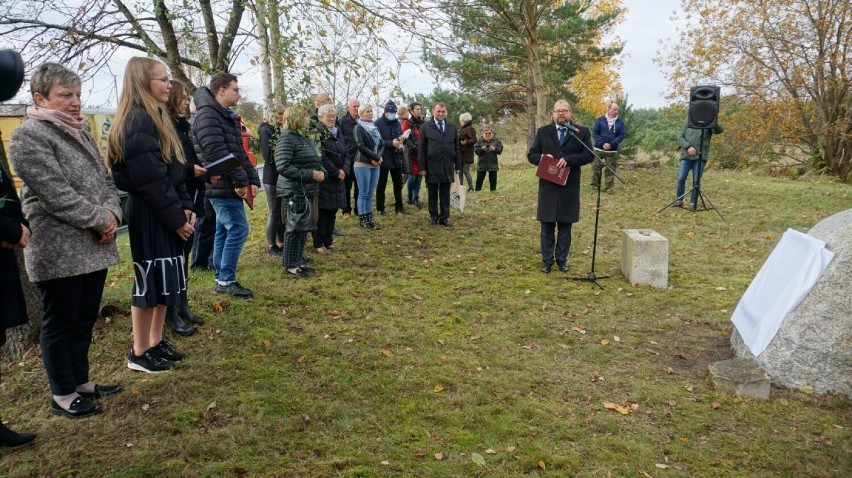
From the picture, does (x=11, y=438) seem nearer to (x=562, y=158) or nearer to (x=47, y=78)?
(x=47, y=78)

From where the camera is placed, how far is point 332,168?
7176 mm

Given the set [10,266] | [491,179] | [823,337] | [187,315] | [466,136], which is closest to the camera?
[10,266]

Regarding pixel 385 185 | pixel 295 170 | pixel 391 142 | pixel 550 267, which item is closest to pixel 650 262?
pixel 550 267

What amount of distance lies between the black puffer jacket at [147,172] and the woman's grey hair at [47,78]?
19.1 inches

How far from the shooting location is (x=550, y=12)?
19.3m

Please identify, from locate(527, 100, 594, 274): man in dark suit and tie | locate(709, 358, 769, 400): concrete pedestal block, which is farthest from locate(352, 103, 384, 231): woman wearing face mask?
locate(709, 358, 769, 400): concrete pedestal block

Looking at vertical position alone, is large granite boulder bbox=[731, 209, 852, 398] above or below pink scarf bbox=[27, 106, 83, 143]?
below

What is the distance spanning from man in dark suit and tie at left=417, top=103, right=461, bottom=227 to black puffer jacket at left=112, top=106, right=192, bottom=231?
5.66 m

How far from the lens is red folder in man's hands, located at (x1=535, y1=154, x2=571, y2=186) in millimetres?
6695

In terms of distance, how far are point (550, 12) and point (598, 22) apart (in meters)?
1.76

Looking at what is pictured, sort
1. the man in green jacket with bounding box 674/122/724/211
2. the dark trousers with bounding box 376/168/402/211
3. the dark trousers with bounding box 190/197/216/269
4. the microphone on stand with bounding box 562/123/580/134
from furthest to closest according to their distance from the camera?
1. the man in green jacket with bounding box 674/122/724/211
2. the dark trousers with bounding box 376/168/402/211
3. the microphone on stand with bounding box 562/123/580/134
4. the dark trousers with bounding box 190/197/216/269

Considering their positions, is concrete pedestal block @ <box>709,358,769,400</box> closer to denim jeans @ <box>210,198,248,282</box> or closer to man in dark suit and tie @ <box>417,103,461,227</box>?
denim jeans @ <box>210,198,248,282</box>

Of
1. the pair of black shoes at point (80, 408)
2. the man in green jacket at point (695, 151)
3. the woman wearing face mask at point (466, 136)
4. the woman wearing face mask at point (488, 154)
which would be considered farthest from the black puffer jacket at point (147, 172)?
the woman wearing face mask at point (488, 154)

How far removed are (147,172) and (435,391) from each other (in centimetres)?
242
